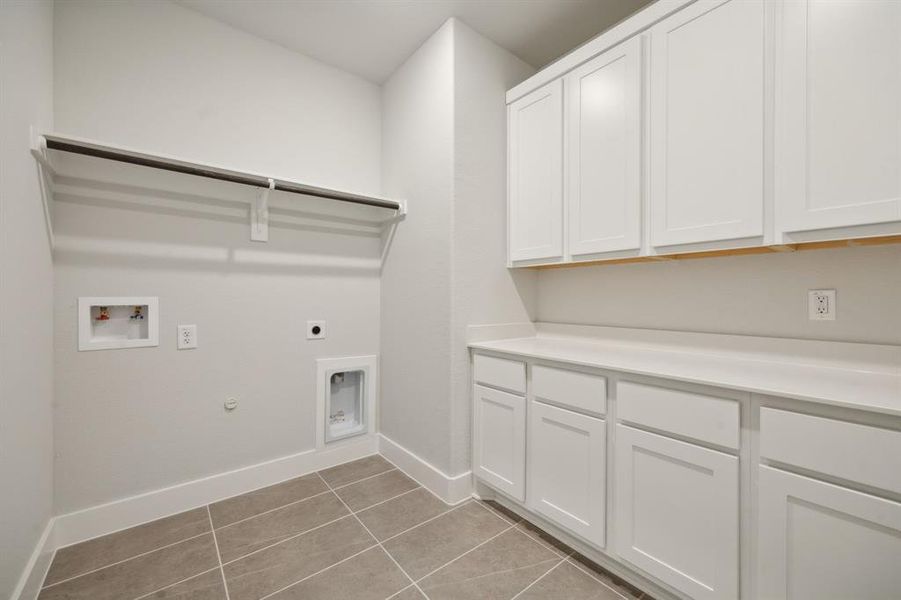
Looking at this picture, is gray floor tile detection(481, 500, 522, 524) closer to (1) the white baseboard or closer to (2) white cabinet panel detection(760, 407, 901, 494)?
(1) the white baseboard

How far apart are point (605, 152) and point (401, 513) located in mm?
2118

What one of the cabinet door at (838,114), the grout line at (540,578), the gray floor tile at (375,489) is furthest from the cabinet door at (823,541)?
the gray floor tile at (375,489)

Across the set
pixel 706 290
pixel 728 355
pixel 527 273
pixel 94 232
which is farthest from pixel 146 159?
pixel 728 355

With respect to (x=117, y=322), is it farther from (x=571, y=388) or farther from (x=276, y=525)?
(x=571, y=388)

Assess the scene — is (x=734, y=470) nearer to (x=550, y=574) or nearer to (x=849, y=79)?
(x=550, y=574)

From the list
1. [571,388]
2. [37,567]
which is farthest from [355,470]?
[571,388]

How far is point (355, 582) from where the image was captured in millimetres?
1416

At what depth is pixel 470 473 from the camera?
2.05 m

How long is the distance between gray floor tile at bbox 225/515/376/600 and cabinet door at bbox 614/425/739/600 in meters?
1.15

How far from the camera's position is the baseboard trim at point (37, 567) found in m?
1.23

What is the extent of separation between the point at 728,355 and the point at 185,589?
96.9 inches

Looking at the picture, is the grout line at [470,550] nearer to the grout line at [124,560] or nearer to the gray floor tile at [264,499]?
the gray floor tile at [264,499]

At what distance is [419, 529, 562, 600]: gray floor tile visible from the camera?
1364mm

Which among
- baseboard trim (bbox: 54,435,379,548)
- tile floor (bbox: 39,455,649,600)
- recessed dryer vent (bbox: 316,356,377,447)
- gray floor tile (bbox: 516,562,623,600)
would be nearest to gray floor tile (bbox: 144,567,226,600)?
tile floor (bbox: 39,455,649,600)
